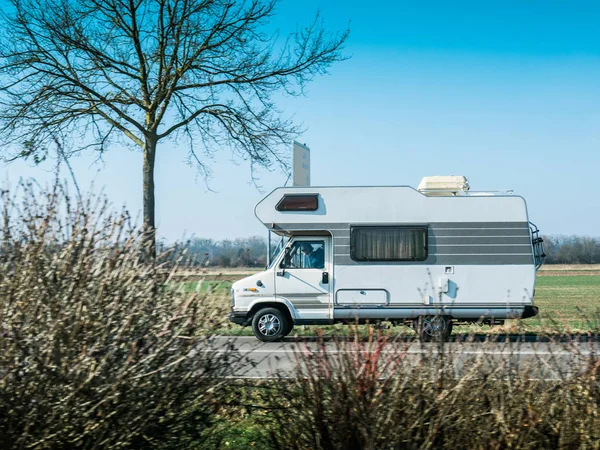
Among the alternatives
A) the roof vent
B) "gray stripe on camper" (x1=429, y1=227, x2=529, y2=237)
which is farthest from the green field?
the roof vent

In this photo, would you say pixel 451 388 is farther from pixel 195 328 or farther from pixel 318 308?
pixel 318 308

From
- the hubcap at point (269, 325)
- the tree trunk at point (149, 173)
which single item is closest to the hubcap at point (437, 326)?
the hubcap at point (269, 325)

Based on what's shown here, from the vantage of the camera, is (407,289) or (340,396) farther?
(407,289)

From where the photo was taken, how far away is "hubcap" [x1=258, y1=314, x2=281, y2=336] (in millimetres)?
14859

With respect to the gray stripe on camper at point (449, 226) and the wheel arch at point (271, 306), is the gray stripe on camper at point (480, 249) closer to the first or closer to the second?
the gray stripe on camper at point (449, 226)

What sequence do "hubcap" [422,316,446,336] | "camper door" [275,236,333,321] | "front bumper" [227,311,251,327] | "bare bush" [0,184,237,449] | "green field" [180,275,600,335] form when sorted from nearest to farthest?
"bare bush" [0,184,237,449] → "hubcap" [422,316,446,336] → "green field" [180,275,600,335] → "camper door" [275,236,333,321] → "front bumper" [227,311,251,327]

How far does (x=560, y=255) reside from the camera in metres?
73.1

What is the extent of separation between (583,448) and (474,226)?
33.1ft

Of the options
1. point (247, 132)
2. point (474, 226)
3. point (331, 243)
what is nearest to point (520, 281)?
point (474, 226)

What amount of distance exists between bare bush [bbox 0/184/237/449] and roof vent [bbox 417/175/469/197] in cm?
1049

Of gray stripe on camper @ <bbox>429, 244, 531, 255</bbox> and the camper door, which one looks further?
the camper door

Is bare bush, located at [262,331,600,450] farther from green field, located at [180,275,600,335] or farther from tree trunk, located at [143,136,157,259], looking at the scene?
tree trunk, located at [143,136,157,259]

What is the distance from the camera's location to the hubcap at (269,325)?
14.9m

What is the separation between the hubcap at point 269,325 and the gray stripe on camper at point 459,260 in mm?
1712
